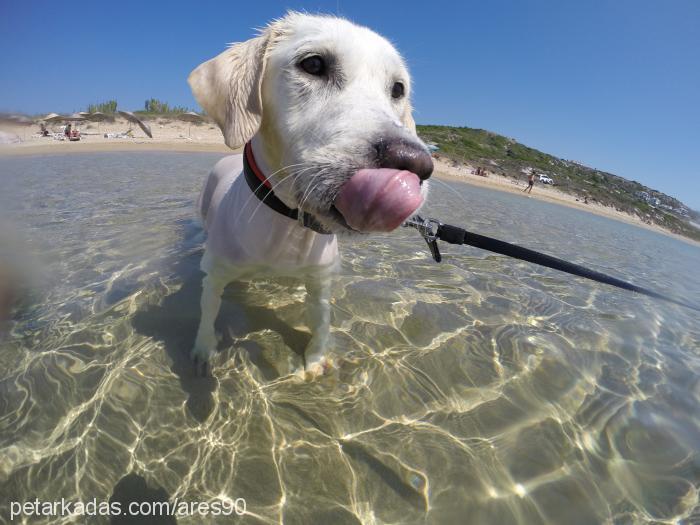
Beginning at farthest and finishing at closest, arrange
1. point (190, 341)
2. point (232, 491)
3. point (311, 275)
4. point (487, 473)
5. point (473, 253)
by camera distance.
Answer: point (473, 253), point (190, 341), point (311, 275), point (487, 473), point (232, 491)

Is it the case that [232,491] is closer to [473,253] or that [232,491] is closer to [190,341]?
[190,341]

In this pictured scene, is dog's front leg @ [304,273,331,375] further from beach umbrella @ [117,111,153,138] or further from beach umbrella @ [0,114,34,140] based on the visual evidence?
beach umbrella @ [117,111,153,138]

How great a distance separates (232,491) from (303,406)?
0.62 metres

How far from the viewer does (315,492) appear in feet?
5.98

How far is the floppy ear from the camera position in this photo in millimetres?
1940

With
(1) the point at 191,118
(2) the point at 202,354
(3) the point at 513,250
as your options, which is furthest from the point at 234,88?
(1) the point at 191,118

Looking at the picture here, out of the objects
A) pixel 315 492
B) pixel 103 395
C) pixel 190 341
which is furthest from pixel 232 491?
pixel 190 341

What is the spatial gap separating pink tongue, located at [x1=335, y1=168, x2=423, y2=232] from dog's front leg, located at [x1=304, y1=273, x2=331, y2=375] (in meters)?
1.23

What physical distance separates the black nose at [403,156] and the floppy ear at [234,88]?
85 cm

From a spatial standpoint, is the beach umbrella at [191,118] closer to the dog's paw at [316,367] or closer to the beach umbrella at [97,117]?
the beach umbrella at [97,117]

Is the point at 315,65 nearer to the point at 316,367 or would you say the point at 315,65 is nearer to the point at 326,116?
the point at 326,116

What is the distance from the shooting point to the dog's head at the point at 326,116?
1393mm

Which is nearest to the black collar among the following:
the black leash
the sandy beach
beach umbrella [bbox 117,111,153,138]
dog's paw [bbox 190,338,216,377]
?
the black leash

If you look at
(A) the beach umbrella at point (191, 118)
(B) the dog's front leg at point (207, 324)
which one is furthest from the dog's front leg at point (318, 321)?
(A) the beach umbrella at point (191, 118)
